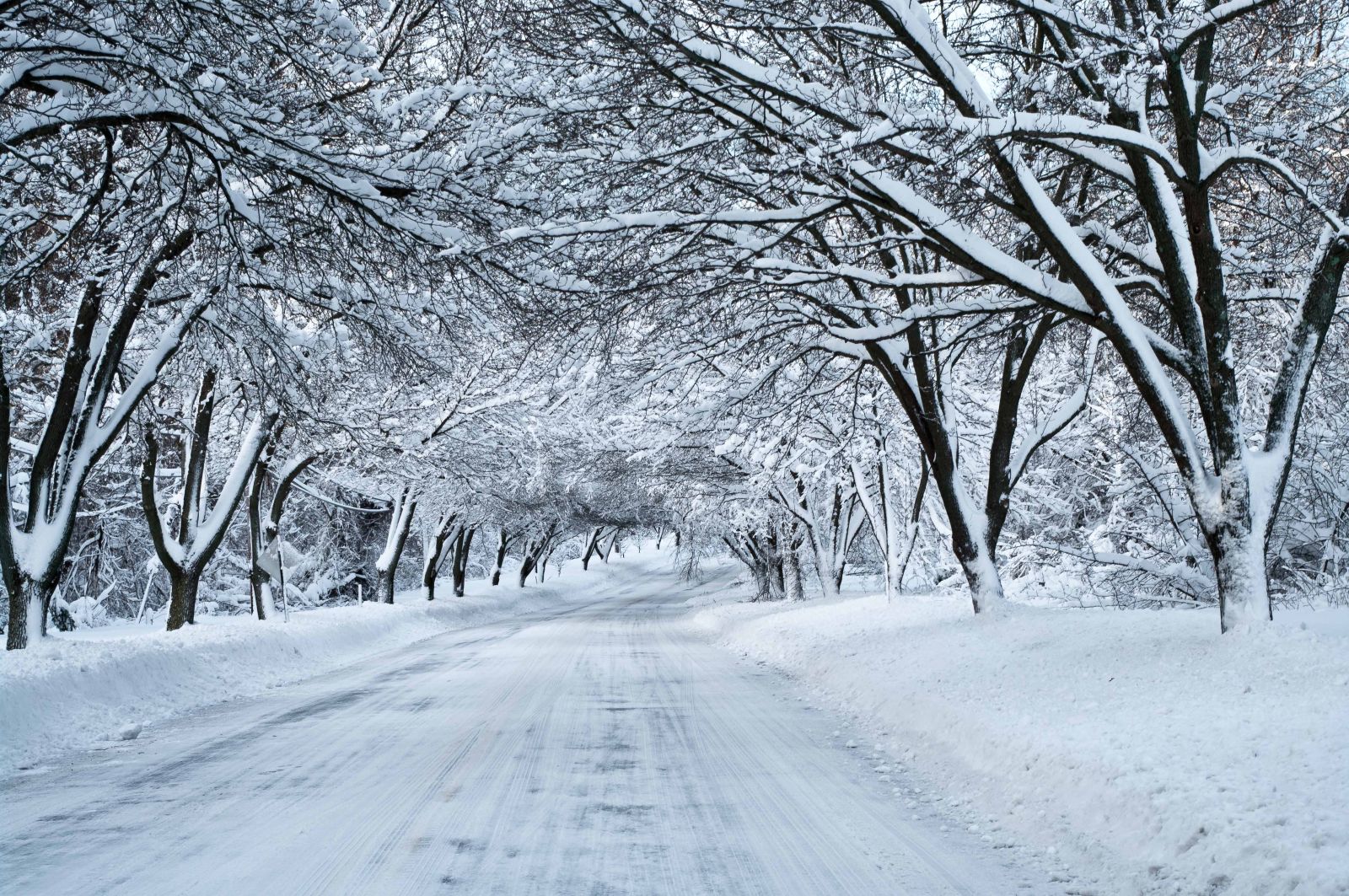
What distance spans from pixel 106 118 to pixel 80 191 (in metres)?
3.02

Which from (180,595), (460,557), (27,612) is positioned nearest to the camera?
(27,612)

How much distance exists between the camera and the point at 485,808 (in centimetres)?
547

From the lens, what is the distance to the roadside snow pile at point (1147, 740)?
12.7ft

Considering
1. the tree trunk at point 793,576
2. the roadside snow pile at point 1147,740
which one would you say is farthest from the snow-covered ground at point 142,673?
the tree trunk at point 793,576

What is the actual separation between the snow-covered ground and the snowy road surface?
2.01 feet

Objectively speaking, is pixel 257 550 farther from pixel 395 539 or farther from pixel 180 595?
pixel 395 539

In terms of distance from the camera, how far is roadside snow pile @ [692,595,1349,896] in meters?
3.87

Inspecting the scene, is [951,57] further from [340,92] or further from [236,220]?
[236,220]

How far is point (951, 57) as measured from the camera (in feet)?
22.9

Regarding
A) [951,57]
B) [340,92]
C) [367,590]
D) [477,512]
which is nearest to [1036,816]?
[951,57]

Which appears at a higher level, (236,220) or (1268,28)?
(1268,28)

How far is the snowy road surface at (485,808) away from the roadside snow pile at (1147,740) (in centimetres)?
50

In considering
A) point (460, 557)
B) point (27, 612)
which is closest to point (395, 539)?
point (460, 557)

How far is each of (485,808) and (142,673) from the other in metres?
7.00
